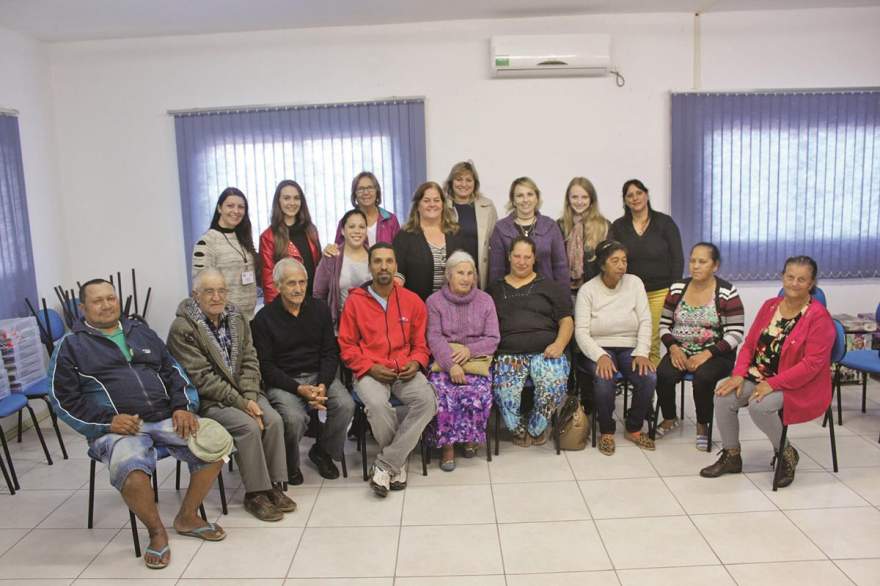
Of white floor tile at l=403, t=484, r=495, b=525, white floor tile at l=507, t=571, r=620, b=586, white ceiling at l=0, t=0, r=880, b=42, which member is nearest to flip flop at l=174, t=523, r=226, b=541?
white floor tile at l=403, t=484, r=495, b=525

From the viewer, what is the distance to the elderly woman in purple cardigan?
12.3 ft

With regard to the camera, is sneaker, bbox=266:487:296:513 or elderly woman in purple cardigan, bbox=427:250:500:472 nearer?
sneaker, bbox=266:487:296:513

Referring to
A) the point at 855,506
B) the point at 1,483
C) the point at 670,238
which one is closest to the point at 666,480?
the point at 855,506

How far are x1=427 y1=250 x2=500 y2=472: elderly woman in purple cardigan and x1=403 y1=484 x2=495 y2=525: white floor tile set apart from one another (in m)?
0.27

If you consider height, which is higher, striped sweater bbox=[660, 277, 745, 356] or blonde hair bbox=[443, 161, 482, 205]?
blonde hair bbox=[443, 161, 482, 205]

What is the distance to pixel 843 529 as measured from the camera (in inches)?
118

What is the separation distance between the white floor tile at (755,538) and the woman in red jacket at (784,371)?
415 millimetres

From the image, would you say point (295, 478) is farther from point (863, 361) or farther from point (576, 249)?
point (863, 361)

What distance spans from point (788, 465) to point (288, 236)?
118 inches

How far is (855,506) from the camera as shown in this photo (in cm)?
320

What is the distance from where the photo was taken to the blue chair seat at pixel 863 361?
157 inches

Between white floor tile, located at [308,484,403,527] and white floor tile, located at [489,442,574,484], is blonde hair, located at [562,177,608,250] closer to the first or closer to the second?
white floor tile, located at [489,442,574,484]

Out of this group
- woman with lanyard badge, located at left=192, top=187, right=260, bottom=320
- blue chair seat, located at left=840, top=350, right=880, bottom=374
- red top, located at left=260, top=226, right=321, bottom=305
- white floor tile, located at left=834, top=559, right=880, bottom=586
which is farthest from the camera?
red top, located at left=260, top=226, right=321, bottom=305

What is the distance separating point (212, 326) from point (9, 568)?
4.23 feet
